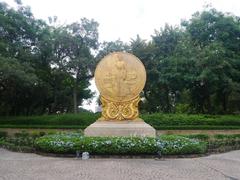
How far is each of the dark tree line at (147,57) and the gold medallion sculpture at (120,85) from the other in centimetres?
1239

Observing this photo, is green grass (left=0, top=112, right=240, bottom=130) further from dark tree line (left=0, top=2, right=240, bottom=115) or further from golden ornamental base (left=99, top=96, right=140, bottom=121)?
golden ornamental base (left=99, top=96, right=140, bottom=121)

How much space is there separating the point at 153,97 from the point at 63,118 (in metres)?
11.7

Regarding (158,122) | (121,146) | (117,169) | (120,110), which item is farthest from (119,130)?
(158,122)

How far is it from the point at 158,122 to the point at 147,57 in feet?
27.0

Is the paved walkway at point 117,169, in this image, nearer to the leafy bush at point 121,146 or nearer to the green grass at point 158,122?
the leafy bush at point 121,146

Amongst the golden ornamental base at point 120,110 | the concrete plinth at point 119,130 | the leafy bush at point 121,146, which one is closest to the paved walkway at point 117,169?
the leafy bush at point 121,146

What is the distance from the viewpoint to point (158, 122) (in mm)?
30469

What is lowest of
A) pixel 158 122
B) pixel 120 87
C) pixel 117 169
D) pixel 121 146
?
pixel 117 169

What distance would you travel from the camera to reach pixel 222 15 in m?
36.0

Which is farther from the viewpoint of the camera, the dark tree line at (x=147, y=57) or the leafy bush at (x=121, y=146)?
the dark tree line at (x=147, y=57)

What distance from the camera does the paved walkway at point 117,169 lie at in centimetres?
1137

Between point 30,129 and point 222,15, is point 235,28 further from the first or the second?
point 30,129

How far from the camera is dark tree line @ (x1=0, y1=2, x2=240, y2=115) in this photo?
3391 centimetres

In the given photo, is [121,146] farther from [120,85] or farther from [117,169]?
[120,85]
